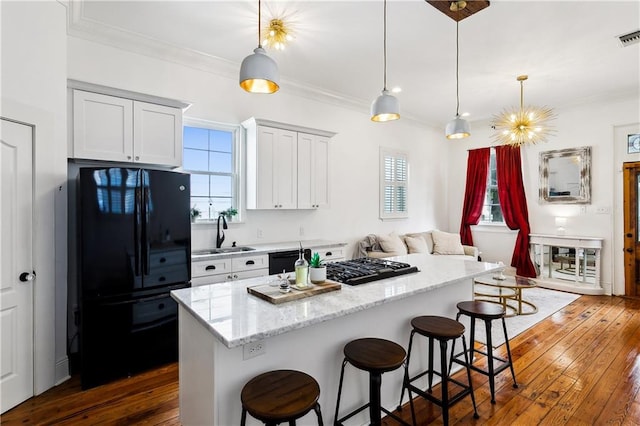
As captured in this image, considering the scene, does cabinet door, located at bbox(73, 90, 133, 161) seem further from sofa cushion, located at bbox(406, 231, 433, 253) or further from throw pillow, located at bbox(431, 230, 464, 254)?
throw pillow, located at bbox(431, 230, 464, 254)

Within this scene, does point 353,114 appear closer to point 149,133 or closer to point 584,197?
A: point 149,133

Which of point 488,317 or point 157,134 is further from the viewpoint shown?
point 157,134

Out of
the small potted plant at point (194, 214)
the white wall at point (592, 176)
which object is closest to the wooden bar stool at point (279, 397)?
the small potted plant at point (194, 214)

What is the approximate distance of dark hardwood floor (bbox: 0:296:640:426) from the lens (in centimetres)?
228

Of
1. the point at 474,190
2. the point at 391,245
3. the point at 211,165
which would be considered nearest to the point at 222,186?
the point at 211,165

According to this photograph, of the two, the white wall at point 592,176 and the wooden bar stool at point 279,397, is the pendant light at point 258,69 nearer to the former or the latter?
the wooden bar stool at point 279,397

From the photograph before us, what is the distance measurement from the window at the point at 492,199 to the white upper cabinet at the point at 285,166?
386 centimetres

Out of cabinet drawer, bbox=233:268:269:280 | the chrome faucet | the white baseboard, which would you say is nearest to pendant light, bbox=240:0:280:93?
cabinet drawer, bbox=233:268:269:280

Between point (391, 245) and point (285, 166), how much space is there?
2241mm

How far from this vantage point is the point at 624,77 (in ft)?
14.8

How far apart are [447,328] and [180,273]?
2350mm

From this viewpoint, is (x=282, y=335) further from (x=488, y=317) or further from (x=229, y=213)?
(x=229, y=213)

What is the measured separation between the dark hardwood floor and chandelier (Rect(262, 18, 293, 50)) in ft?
10.9

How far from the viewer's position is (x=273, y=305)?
5.98 feet
